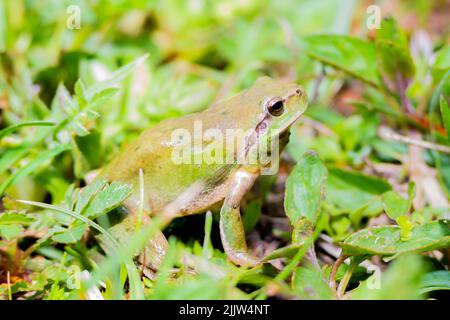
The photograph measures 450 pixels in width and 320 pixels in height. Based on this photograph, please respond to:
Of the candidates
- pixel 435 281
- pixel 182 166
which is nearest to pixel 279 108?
pixel 182 166

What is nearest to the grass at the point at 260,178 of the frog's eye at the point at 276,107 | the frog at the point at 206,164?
the frog at the point at 206,164

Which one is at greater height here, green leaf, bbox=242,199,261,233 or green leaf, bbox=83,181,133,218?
green leaf, bbox=83,181,133,218

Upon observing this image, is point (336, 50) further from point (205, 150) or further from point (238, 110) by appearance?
point (205, 150)

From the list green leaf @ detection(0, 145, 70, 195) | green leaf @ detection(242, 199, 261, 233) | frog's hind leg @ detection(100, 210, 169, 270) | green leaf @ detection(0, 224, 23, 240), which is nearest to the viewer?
green leaf @ detection(0, 224, 23, 240)

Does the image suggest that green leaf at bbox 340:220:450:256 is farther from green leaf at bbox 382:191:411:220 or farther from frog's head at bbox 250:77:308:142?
frog's head at bbox 250:77:308:142

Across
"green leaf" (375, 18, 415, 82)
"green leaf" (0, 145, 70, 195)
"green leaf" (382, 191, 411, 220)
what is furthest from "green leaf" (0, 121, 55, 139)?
"green leaf" (375, 18, 415, 82)

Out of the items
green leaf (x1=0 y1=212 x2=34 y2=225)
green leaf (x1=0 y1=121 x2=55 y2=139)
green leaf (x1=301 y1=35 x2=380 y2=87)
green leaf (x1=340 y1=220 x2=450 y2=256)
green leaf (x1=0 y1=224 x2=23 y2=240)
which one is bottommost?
green leaf (x1=340 y1=220 x2=450 y2=256)
